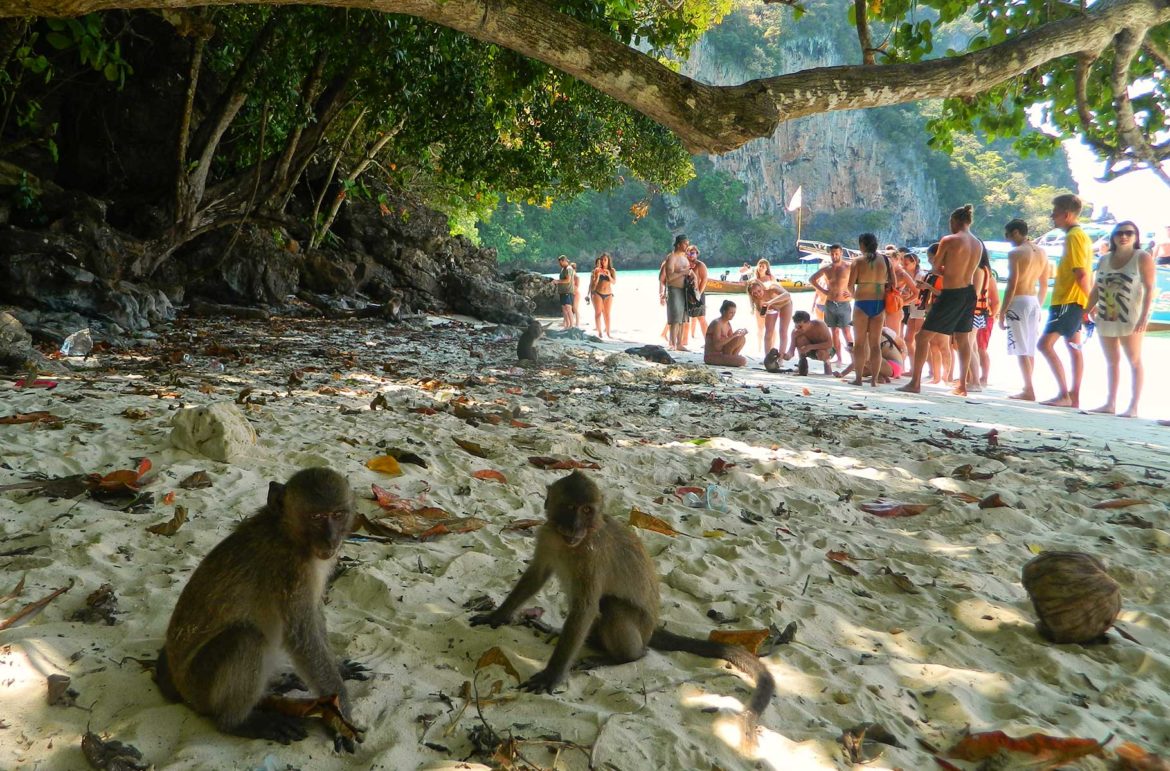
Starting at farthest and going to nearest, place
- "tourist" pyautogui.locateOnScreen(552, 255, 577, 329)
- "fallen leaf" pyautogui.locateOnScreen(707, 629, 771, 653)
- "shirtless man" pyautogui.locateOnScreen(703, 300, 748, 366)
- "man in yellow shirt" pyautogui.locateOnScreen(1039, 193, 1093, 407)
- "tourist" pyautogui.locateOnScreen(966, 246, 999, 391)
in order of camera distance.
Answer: "tourist" pyautogui.locateOnScreen(552, 255, 577, 329) < "shirtless man" pyautogui.locateOnScreen(703, 300, 748, 366) < "tourist" pyautogui.locateOnScreen(966, 246, 999, 391) < "man in yellow shirt" pyautogui.locateOnScreen(1039, 193, 1093, 407) < "fallen leaf" pyautogui.locateOnScreen(707, 629, 771, 653)

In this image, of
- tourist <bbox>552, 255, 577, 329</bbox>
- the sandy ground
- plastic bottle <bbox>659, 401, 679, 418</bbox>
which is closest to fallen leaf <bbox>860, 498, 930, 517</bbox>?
the sandy ground

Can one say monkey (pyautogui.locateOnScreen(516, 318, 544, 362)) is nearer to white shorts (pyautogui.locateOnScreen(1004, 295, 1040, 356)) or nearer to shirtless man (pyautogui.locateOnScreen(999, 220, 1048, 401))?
shirtless man (pyautogui.locateOnScreen(999, 220, 1048, 401))

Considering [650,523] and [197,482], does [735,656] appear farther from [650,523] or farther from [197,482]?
[197,482]

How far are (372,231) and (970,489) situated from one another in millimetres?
17536

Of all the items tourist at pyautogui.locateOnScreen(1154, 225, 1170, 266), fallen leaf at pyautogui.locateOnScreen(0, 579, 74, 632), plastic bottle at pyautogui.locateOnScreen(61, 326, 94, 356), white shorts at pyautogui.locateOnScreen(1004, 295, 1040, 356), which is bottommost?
fallen leaf at pyautogui.locateOnScreen(0, 579, 74, 632)

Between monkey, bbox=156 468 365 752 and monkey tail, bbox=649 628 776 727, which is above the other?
monkey, bbox=156 468 365 752

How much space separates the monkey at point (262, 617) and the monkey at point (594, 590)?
2.76 ft

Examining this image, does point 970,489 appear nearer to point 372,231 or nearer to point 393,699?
point 393,699

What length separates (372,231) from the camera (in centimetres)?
2028

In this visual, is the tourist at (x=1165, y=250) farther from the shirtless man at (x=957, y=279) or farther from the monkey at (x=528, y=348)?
the monkey at (x=528, y=348)

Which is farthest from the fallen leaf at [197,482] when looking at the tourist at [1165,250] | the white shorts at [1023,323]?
the tourist at [1165,250]

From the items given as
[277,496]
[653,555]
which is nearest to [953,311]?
[653,555]

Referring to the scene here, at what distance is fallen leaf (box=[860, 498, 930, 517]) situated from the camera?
532 centimetres

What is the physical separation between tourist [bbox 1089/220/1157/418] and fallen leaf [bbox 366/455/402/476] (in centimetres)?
887
